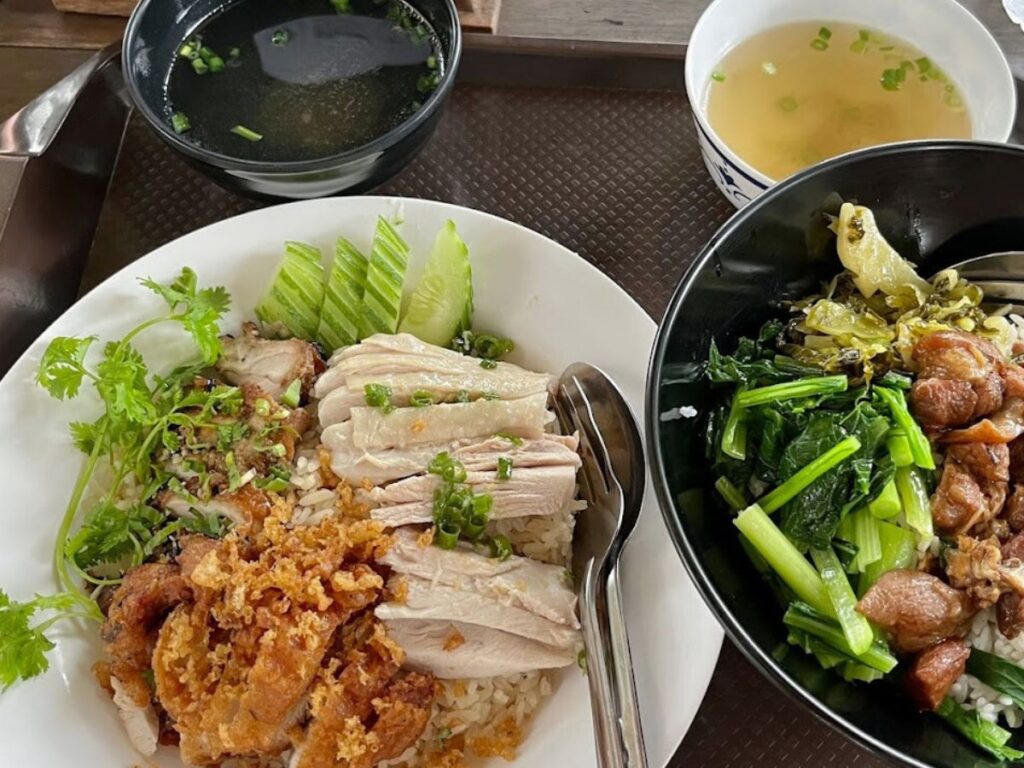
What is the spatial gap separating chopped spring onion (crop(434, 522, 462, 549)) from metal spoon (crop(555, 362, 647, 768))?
24cm

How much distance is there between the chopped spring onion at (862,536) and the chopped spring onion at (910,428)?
11 cm

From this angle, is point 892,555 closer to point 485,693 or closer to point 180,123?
point 485,693

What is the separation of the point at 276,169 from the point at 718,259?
0.92 m

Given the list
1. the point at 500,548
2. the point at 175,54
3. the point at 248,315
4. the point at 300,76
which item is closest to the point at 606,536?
the point at 500,548

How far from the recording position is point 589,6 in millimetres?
2287

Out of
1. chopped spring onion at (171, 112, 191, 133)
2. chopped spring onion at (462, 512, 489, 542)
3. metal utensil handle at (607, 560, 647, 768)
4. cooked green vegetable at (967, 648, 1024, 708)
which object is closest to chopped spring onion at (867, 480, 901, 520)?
cooked green vegetable at (967, 648, 1024, 708)

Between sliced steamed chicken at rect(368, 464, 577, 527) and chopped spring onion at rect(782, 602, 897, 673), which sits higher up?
chopped spring onion at rect(782, 602, 897, 673)

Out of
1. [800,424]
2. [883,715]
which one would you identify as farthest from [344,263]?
[883,715]

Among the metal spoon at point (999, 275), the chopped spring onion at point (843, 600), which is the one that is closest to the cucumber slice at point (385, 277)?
the chopped spring onion at point (843, 600)

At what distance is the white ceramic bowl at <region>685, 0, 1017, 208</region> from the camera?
72.6 inches

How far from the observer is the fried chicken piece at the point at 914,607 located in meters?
1.29

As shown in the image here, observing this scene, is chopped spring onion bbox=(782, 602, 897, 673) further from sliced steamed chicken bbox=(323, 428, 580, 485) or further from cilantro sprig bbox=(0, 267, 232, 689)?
cilantro sprig bbox=(0, 267, 232, 689)

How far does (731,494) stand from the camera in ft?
4.82

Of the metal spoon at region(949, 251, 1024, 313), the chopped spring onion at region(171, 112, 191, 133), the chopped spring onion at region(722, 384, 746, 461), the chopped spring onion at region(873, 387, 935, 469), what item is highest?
the metal spoon at region(949, 251, 1024, 313)
